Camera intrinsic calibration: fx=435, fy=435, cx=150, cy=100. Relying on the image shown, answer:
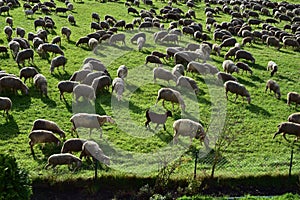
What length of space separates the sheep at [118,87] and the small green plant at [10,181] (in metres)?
10.4

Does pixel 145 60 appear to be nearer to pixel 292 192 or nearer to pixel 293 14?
pixel 292 192

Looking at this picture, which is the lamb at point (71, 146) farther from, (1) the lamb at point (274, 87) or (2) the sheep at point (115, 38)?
(2) the sheep at point (115, 38)

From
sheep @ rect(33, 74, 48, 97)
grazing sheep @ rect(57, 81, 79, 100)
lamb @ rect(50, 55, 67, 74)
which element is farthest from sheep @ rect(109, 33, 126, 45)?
grazing sheep @ rect(57, 81, 79, 100)

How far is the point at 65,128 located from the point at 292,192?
9234mm

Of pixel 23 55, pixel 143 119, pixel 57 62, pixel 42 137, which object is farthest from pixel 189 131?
pixel 23 55

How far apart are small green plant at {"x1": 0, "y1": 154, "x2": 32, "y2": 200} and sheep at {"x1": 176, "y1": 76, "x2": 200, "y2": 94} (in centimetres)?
1301

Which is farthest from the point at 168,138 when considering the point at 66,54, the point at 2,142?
the point at 66,54

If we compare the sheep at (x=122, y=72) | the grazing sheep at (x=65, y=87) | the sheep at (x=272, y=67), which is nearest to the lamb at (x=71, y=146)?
the grazing sheep at (x=65, y=87)

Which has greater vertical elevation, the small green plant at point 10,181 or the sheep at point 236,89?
the small green plant at point 10,181

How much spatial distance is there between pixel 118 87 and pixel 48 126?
5.22m

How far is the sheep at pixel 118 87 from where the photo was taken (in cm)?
2125

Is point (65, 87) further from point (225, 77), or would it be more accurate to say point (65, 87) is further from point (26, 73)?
point (225, 77)

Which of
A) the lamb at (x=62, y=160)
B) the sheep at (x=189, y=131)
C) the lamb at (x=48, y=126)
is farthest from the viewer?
the sheep at (x=189, y=131)

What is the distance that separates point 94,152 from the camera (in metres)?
15.4
